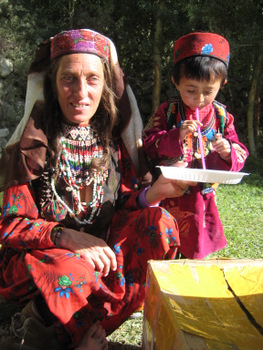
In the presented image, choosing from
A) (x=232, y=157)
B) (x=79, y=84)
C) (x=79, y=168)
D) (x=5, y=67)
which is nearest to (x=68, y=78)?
(x=79, y=84)

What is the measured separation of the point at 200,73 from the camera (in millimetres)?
1791

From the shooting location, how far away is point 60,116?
1718 mm

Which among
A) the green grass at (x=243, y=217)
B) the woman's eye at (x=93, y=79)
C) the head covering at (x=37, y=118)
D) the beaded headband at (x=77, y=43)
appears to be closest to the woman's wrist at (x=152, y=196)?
the head covering at (x=37, y=118)

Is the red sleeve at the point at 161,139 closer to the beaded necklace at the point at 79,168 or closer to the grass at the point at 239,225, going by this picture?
the beaded necklace at the point at 79,168

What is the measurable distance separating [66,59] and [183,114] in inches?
30.2

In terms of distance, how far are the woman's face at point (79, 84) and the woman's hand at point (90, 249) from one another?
0.55 m

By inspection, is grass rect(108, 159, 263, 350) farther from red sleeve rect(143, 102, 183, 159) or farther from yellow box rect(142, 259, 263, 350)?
red sleeve rect(143, 102, 183, 159)

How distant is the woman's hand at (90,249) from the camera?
1.46 meters

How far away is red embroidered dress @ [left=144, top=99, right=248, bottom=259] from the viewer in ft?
6.34

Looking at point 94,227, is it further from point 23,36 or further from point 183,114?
point 23,36

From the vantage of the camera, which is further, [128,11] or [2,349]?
[128,11]

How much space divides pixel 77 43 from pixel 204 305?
4.06ft

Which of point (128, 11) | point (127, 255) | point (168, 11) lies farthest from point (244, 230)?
point (128, 11)

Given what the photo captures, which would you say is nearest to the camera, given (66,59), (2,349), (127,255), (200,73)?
(2,349)
